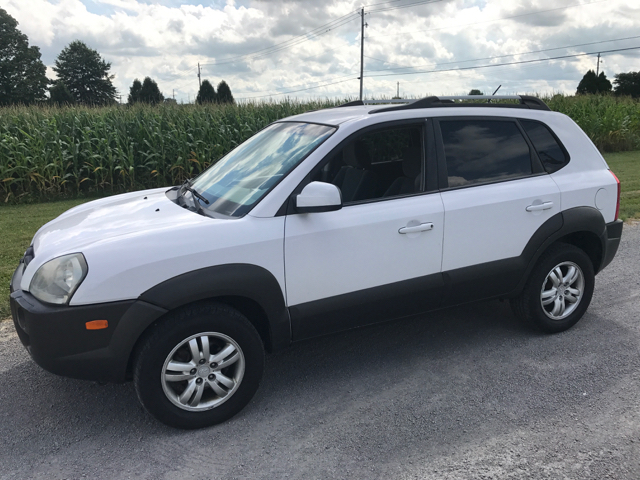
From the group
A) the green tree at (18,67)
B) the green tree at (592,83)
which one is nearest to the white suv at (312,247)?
the green tree at (592,83)

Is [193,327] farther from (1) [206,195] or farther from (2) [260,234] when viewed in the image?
(1) [206,195]

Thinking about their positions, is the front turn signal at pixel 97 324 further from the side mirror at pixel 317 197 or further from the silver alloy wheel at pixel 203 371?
the side mirror at pixel 317 197

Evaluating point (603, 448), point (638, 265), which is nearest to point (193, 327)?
point (603, 448)

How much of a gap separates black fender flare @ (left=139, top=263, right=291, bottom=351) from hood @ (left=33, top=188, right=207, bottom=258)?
372 mm

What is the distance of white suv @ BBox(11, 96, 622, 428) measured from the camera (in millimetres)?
2848

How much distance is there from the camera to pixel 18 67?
6000 centimetres

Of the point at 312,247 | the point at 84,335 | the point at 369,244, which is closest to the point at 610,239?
the point at 369,244

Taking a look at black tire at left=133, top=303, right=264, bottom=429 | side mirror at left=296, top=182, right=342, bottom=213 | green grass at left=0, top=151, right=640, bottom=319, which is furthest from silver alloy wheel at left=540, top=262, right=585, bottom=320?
green grass at left=0, top=151, right=640, bottom=319

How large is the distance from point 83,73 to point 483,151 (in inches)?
3259

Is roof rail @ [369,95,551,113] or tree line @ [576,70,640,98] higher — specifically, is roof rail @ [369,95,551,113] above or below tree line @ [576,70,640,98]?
below

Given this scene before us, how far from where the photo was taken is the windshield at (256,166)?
3.37 meters

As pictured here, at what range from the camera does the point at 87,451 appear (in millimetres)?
2930

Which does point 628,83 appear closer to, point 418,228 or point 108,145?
point 108,145

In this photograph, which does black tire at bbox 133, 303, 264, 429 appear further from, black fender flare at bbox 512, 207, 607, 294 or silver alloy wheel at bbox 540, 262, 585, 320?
silver alloy wheel at bbox 540, 262, 585, 320
